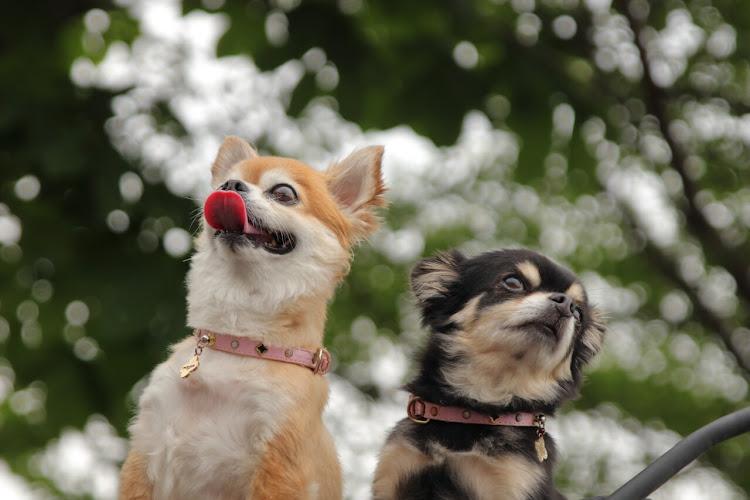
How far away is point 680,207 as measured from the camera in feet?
22.9

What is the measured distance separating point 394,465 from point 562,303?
2.07 ft

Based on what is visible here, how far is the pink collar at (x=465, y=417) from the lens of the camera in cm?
232

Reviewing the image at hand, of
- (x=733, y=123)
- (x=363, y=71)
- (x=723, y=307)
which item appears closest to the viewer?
(x=363, y=71)

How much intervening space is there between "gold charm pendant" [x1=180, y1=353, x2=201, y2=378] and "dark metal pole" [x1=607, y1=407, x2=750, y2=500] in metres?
1.05

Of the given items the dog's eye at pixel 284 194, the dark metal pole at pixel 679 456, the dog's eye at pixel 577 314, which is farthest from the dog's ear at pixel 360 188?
the dark metal pole at pixel 679 456

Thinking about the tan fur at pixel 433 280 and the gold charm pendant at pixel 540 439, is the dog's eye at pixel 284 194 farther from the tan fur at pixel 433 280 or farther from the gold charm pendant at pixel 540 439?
the gold charm pendant at pixel 540 439

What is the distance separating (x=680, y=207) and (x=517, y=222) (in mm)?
1839

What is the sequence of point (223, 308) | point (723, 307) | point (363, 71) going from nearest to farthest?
point (223, 308) < point (363, 71) < point (723, 307)

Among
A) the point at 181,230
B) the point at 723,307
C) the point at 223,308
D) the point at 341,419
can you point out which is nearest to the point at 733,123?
the point at 723,307

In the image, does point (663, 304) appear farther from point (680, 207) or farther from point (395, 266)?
point (395, 266)

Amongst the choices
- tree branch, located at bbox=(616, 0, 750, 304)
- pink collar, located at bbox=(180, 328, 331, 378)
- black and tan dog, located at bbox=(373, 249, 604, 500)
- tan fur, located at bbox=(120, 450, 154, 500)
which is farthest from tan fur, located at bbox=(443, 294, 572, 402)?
tree branch, located at bbox=(616, 0, 750, 304)

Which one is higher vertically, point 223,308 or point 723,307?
point 223,308

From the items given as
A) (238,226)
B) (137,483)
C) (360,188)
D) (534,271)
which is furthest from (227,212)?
(534,271)

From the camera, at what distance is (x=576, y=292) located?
2.50 metres
